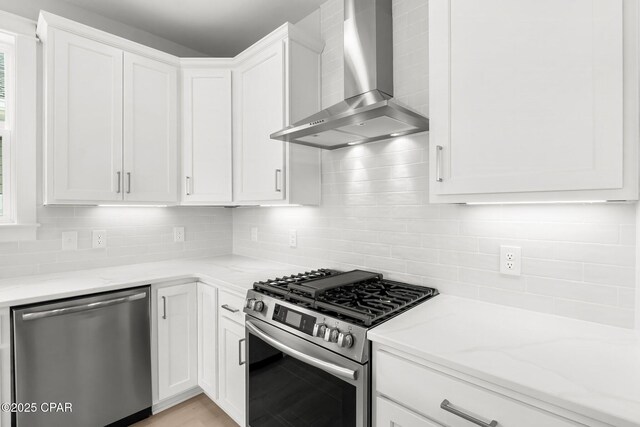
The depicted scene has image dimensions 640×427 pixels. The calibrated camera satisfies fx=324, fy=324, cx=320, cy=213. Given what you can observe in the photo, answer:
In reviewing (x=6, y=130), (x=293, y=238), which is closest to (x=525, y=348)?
(x=293, y=238)

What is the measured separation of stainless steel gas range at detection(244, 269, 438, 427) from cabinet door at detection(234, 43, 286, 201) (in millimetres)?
720

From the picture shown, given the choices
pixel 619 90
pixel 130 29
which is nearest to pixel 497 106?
pixel 619 90

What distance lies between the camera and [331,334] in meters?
1.26

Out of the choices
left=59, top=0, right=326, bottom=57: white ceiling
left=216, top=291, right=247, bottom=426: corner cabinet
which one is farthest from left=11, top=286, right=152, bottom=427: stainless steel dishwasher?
left=59, top=0, right=326, bottom=57: white ceiling

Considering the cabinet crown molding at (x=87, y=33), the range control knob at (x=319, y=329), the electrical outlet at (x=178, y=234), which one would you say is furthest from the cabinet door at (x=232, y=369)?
the cabinet crown molding at (x=87, y=33)

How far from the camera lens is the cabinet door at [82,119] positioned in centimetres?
192

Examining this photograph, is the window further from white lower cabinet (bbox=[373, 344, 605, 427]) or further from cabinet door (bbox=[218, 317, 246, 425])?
white lower cabinet (bbox=[373, 344, 605, 427])

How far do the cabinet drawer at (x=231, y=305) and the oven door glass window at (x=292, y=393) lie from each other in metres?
0.20

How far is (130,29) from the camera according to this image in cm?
255

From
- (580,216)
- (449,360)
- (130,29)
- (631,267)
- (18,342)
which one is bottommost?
(18,342)

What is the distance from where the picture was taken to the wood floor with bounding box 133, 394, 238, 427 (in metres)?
2.05

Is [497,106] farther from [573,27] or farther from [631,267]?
[631,267]

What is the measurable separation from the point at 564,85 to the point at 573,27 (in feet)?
0.58

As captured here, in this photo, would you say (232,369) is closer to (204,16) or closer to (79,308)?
(79,308)
